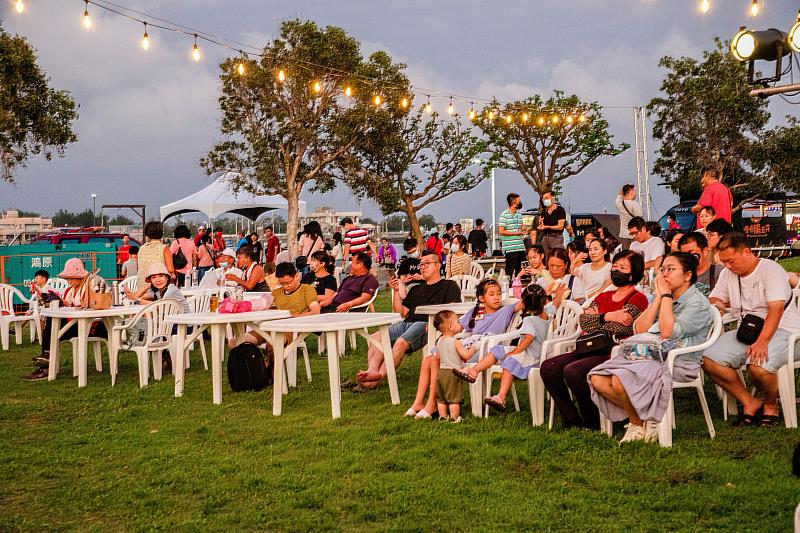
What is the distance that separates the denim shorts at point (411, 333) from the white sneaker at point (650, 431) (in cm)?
259

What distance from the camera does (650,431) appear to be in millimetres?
4750

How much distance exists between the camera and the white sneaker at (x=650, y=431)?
15.5ft

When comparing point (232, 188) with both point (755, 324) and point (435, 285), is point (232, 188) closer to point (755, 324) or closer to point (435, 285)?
point (435, 285)

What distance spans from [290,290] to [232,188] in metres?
19.6

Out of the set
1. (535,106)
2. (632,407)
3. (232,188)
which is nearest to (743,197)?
(535,106)

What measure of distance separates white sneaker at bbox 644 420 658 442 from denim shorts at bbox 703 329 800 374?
0.69 m

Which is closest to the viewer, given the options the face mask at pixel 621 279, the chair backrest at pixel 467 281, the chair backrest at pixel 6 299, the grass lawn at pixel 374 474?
the grass lawn at pixel 374 474

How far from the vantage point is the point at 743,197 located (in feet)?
102

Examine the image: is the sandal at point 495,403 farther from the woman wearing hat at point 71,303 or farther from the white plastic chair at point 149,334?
the woman wearing hat at point 71,303

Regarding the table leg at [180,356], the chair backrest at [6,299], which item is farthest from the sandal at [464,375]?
the chair backrest at [6,299]

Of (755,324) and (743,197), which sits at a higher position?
(743,197)

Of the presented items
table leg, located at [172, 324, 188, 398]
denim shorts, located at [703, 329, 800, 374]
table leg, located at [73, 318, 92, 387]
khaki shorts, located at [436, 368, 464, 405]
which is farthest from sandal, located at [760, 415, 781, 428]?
table leg, located at [73, 318, 92, 387]

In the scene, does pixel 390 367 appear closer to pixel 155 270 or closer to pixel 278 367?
pixel 278 367

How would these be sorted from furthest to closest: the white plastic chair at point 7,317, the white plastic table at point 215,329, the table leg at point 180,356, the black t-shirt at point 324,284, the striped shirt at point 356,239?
the striped shirt at point 356,239
the white plastic chair at point 7,317
the black t-shirt at point 324,284
the table leg at point 180,356
the white plastic table at point 215,329
